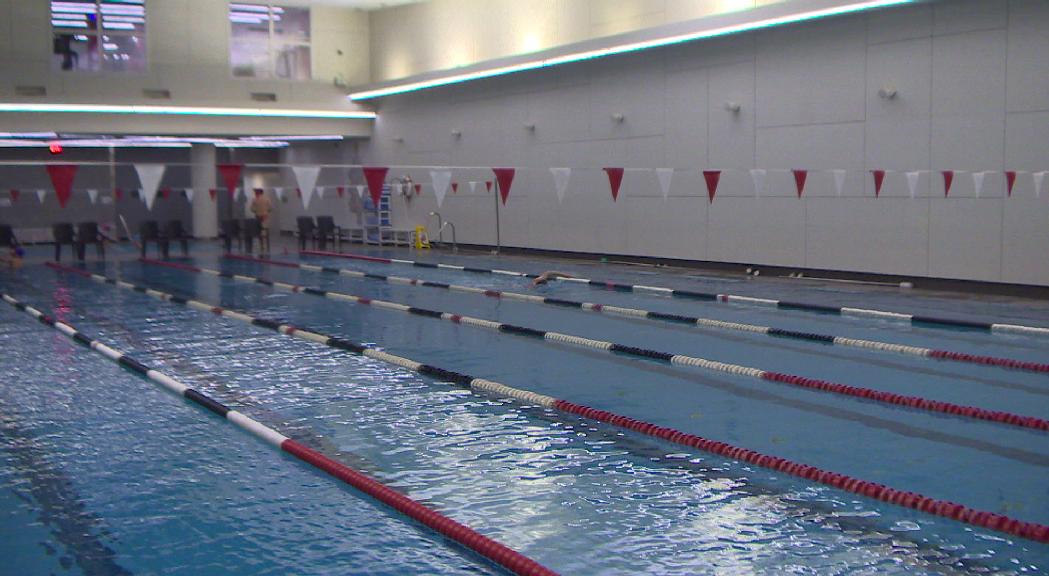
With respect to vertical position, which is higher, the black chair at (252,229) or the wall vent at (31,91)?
the wall vent at (31,91)

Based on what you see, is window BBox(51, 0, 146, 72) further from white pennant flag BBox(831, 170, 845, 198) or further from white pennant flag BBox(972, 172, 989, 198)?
white pennant flag BBox(972, 172, 989, 198)

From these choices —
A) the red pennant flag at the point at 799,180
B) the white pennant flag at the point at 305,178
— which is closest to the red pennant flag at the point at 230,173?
the white pennant flag at the point at 305,178

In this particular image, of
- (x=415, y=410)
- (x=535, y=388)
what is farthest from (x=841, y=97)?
(x=415, y=410)

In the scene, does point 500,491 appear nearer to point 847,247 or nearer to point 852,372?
point 852,372

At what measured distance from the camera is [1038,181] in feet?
36.7

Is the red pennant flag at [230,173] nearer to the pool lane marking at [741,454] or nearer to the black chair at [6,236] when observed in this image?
the pool lane marking at [741,454]

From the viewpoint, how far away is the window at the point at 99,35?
21156 millimetres

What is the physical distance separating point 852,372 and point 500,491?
3724 mm

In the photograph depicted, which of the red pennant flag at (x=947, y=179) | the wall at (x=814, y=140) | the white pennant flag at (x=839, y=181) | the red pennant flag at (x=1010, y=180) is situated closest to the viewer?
A: the red pennant flag at (x=1010, y=180)

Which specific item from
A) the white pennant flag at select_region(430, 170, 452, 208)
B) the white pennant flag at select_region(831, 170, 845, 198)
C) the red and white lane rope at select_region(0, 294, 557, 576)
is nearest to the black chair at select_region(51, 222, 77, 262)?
the white pennant flag at select_region(430, 170, 452, 208)

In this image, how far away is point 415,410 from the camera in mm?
6242

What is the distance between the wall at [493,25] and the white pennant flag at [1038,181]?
4518mm

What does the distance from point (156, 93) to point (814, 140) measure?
584 inches

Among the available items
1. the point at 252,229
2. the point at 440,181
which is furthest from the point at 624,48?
the point at 252,229
